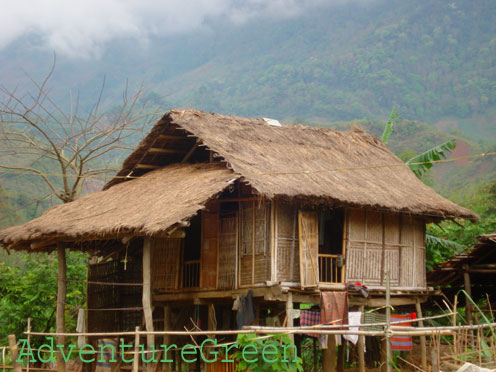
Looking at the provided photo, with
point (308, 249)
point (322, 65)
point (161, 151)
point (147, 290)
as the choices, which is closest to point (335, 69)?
point (322, 65)

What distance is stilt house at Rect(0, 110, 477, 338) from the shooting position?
10.8 meters

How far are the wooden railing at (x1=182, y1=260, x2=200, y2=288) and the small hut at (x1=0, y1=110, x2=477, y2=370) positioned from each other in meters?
0.02

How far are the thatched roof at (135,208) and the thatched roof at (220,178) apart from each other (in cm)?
2

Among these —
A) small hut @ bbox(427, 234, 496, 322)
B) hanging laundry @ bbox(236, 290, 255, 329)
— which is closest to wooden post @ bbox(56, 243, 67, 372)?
hanging laundry @ bbox(236, 290, 255, 329)

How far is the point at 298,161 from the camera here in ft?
40.5

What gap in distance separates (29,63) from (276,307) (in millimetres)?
76721

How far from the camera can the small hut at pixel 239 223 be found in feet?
35.4

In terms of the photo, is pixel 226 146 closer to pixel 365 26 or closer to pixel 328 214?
pixel 328 214

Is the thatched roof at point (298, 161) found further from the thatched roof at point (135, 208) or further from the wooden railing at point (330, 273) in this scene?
the wooden railing at point (330, 273)

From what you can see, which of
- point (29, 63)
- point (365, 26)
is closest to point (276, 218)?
point (365, 26)

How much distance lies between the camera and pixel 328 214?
13.0m

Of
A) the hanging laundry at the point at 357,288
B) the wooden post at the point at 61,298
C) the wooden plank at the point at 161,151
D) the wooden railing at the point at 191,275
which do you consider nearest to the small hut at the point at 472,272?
the hanging laundry at the point at 357,288

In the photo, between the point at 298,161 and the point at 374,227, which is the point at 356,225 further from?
the point at 298,161

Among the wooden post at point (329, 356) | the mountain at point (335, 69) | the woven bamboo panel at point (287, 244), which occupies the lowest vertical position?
the wooden post at point (329, 356)
